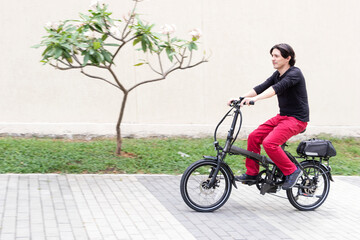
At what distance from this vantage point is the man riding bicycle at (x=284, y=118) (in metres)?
5.64

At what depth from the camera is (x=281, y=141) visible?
571cm

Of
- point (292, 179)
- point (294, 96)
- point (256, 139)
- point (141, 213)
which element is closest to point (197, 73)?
point (256, 139)

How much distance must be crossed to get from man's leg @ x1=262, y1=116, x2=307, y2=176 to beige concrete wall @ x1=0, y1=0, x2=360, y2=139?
4317mm

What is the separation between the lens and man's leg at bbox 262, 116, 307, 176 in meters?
5.66

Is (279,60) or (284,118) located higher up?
(279,60)

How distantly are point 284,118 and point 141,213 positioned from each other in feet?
6.73

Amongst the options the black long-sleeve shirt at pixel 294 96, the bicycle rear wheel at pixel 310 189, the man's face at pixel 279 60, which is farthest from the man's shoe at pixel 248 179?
the man's face at pixel 279 60

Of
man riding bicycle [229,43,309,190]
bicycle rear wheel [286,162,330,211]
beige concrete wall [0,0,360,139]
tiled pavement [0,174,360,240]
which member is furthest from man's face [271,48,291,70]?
beige concrete wall [0,0,360,139]

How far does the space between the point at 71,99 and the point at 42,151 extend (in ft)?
5.60

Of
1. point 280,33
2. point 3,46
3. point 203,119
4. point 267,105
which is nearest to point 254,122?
point 267,105

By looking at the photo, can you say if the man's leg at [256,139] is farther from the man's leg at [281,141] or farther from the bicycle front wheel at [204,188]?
the bicycle front wheel at [204,188]

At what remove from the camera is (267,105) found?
10.3 metres

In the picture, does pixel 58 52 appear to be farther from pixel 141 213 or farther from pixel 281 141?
pixel 281 141

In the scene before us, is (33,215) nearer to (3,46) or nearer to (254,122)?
(3,46)
